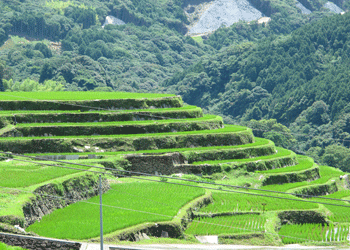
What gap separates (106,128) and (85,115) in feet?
5.89

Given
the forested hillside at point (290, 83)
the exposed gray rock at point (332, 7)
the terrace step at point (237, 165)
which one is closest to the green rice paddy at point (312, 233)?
the terrace step at point (237, 165)

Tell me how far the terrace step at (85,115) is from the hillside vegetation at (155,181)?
61 millimetres

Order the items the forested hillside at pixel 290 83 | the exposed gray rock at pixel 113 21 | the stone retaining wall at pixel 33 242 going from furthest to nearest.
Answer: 1. the exposed gray rock at pixel 113 21
2. the forested hillside at pixel 290 83
3. the stone retaining wall at pixel 33 242

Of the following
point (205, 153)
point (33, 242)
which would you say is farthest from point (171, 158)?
point (33, 242)

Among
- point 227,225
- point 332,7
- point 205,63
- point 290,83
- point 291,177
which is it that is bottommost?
point 205,63

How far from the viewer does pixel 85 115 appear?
33344 mm

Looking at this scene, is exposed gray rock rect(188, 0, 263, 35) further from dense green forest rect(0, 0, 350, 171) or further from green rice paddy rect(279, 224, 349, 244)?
green rice paddy rect(279, 224, 349, 244)

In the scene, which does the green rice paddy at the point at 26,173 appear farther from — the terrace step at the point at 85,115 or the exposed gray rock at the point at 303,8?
the exposed gray rock at the point at 303,8

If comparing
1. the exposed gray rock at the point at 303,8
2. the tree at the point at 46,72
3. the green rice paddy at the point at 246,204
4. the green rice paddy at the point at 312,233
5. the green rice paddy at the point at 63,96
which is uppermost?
the green rice paddy at the point at 312,233

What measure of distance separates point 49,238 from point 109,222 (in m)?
3.27

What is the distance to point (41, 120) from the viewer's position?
32.4 m

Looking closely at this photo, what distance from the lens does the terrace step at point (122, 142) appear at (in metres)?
29.8

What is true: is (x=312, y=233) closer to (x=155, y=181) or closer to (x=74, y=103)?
(x=155, y=181)

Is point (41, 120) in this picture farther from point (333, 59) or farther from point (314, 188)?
point (333, 59)
